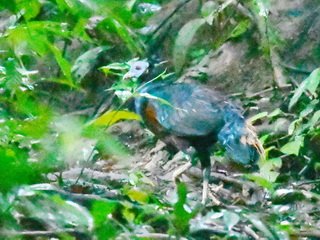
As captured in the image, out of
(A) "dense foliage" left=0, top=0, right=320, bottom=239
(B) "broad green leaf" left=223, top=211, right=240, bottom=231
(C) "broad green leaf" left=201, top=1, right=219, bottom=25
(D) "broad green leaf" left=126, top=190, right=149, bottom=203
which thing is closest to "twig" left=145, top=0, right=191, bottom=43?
(A) "dense foliage" left=0, top=0, right=320, bottom=239

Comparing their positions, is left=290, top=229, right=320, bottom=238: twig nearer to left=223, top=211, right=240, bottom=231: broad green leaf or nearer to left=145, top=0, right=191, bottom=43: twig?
left=223, top=211, right=240, bottom=231: broad green leaf

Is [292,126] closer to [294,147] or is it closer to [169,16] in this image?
[294,147]

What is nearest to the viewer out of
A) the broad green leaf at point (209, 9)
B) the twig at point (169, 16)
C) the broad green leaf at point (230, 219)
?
the broad green leaf at point (230, 219)

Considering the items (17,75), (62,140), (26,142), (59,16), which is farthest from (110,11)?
(59,16)

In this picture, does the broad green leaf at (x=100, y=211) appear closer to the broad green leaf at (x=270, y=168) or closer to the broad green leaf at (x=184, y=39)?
the broad green leaf at (x=270, y=168)

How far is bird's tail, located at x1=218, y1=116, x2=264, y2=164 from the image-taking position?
466 cm

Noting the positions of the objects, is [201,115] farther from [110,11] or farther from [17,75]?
[110,11]

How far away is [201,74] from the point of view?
6.65 metres

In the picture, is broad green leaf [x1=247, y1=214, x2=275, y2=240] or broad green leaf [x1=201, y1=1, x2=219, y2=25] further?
broad green leaf [x1=201, y1=1, x2=219, y2=25]

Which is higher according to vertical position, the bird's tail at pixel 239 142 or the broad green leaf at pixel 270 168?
the bird's tail at pixel 239 142

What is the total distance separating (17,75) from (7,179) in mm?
839

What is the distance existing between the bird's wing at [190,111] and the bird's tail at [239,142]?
0.32 ft

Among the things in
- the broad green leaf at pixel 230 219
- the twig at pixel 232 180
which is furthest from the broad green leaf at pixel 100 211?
the twig at pixel 232 180

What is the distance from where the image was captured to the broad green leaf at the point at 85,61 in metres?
6.33
